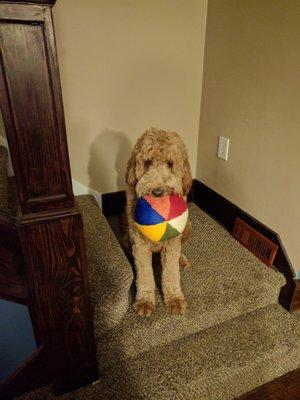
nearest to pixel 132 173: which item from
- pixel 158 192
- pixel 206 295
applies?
pixel 158 192

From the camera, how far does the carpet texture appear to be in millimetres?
1225

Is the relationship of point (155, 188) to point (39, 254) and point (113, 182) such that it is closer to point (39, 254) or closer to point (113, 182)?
point (39, 254)

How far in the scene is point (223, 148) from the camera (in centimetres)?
204

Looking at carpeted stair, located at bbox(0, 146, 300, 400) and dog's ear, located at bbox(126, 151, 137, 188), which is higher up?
dog's ear, located at bbox(126, 151, 137, 188)

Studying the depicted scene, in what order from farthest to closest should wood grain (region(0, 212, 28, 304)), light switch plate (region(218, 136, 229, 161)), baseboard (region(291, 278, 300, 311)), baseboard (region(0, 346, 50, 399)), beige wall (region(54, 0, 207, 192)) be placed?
light switch plate (region(218, 136, 229, 161)), beige wall (region(54, 0, 207, 192)), baseboard (region(291, 278, 300, 311)), baseboard (region(0, 346, 50, 399)), wood grain (region(0, 212, 28, 304))

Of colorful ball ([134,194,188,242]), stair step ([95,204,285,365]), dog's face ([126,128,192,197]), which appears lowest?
stair step ([95,204,285,365])

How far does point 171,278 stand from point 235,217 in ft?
2.60

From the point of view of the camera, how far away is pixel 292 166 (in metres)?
1.52

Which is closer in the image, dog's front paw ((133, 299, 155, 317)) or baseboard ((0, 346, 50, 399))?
baseboard ((0, 346, 50, 399))

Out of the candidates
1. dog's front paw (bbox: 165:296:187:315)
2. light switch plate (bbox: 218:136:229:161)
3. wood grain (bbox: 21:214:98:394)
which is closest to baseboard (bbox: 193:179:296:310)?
light switch plate (bbox: 218:136:229:161)

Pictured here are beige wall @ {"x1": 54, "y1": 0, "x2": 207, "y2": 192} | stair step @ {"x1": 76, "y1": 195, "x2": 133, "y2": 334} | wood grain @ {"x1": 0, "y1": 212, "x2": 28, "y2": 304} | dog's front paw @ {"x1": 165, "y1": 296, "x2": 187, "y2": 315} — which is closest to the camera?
wood grain @ {"x1": 0, "y1": 212, "x2": 28, "y2": 304}

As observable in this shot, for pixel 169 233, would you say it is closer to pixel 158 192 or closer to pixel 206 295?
pixel 158 192

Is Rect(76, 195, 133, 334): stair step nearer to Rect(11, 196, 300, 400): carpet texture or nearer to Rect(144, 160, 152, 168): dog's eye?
Rect(11, 196, 300, 400): carpet texture

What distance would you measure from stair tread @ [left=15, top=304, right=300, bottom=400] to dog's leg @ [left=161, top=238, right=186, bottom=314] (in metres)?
0.18
